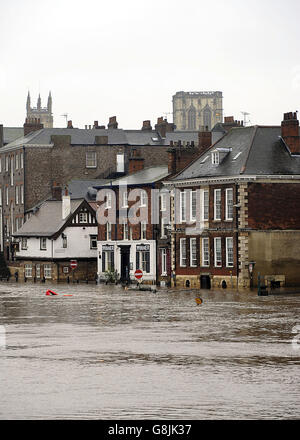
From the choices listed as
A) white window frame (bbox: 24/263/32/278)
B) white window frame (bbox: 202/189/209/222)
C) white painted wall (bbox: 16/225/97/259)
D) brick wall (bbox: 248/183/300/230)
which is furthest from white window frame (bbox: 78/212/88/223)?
brick wall (bbox: 248/183/300/230)

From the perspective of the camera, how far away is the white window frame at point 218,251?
80.4m

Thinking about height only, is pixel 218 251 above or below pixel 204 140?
below

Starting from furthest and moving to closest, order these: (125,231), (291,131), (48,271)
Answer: (48,271) → (125,231) → (291,131)

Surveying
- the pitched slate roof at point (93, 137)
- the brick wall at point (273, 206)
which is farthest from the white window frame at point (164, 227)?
the pitched slate roof at point (93, 137)

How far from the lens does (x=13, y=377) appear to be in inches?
1131

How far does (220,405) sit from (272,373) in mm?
5429

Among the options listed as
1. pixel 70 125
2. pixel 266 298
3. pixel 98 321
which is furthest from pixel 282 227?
pixel 70 125

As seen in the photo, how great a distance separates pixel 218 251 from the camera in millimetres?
80688

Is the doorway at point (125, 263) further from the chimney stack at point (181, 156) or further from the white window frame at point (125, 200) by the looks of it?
the chimney stack at point (181, 156)

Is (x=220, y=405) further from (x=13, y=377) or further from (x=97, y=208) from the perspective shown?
(x=97, y=208)

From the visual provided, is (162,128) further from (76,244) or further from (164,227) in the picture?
(164,227)

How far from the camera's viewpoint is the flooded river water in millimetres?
24109

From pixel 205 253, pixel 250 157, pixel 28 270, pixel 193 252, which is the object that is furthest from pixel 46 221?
pixel 250 157

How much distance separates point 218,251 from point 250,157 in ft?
24.8
